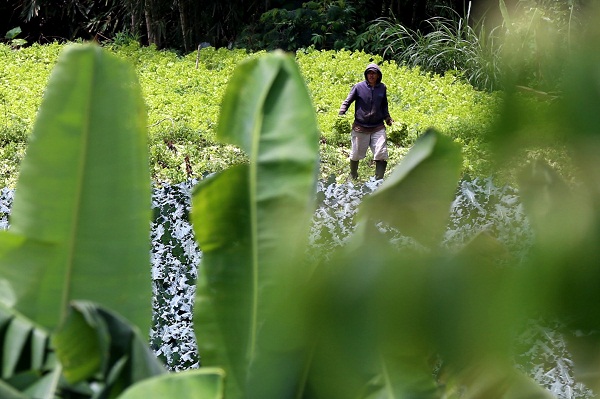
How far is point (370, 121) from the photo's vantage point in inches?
238

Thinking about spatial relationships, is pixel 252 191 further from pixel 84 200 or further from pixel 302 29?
pixel 302 29

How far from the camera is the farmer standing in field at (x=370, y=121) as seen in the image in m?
6.03

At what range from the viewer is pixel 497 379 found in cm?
34

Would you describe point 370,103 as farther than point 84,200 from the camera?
Yes

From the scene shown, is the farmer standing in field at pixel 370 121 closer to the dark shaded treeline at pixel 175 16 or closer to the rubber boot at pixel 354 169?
the rubber boot at pixel 354 169

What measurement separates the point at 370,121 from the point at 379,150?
0.78 feet

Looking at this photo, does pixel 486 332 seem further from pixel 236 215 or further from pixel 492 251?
pixel 236 215

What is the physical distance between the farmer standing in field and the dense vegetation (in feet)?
0.84

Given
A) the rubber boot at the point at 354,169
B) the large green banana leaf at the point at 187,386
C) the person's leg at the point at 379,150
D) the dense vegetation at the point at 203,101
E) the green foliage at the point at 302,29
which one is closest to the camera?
Answer: the large green banana leaf at the point at 187,386

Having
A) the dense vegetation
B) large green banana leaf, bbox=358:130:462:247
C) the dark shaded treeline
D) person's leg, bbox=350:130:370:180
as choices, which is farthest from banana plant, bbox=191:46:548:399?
the dark shaded treeline

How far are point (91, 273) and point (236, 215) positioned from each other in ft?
0.34

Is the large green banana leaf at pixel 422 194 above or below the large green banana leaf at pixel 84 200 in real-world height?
above

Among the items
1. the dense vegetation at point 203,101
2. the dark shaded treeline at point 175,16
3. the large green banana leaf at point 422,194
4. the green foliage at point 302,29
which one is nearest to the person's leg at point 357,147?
the dense vegetation at point 203,101

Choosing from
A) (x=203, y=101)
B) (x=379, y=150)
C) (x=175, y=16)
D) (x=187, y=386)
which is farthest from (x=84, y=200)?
(x=175, y=16)
